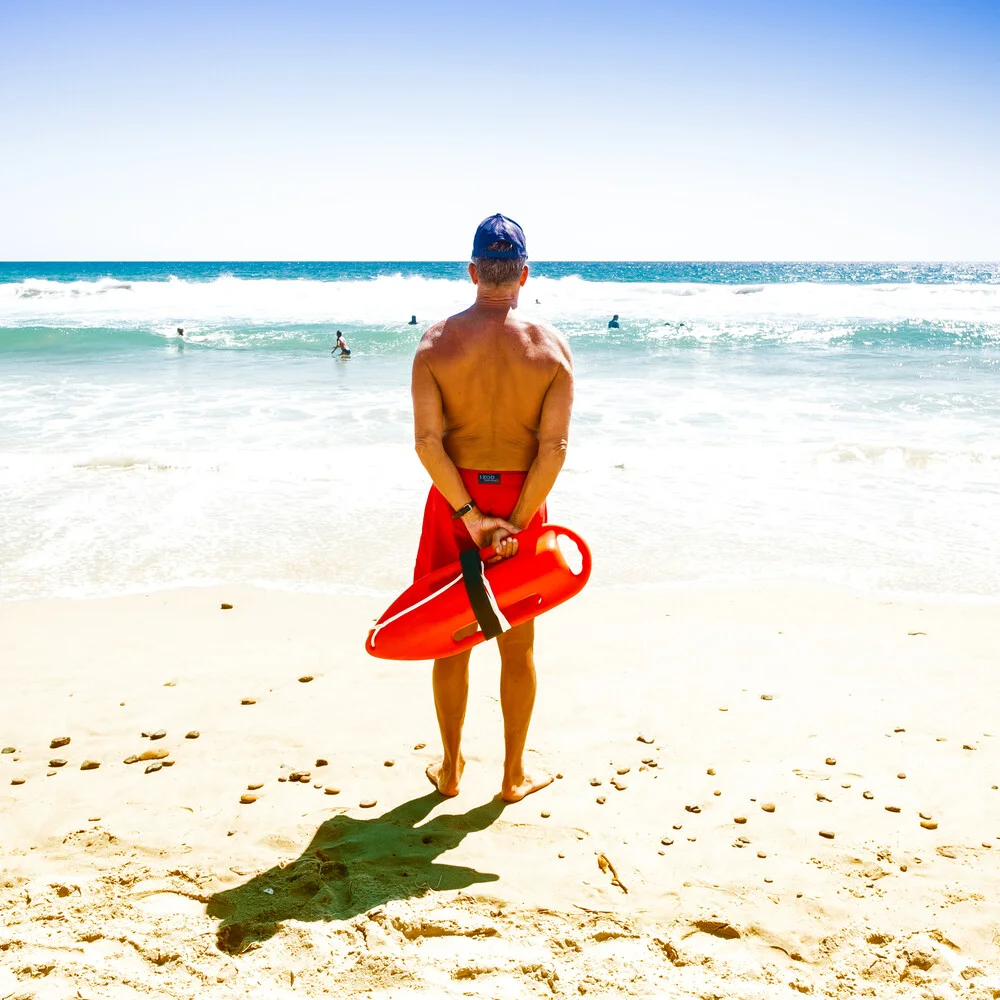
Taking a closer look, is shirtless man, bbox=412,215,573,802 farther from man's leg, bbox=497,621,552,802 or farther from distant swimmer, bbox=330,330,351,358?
distant swimmer, bbox=330,330,351,358

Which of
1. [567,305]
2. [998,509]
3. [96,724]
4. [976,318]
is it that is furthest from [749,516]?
[567,305]

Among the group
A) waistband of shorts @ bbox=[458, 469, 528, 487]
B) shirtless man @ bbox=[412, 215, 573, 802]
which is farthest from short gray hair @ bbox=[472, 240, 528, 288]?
waistband of shorts @ bbox=[458, 469, 528, 487]

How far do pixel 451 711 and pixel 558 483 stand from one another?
552 cm

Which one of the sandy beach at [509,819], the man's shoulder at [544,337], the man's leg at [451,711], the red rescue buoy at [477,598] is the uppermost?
the man's shoulder at [544,337]

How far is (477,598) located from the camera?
9.62 feet

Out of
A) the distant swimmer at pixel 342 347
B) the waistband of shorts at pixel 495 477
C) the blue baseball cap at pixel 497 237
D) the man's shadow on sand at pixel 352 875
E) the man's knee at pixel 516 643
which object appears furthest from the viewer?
the distant swimmer at pixel 342 347

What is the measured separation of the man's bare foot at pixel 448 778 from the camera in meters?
3.40

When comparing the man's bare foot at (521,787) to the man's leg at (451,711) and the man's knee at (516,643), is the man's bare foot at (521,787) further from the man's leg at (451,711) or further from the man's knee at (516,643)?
the man's knee at (516,643)

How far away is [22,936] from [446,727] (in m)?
1.56

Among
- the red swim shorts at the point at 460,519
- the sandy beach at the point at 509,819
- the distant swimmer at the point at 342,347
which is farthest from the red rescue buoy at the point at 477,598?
the distant swimmer at the point at 342,347

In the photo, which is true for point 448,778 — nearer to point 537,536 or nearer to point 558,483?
point 537,536

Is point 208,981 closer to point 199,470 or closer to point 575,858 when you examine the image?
point 575,858

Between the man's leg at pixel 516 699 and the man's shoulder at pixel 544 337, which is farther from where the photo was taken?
the man's leg at pixel 516 699

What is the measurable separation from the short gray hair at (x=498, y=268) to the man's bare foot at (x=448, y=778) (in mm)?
1935
